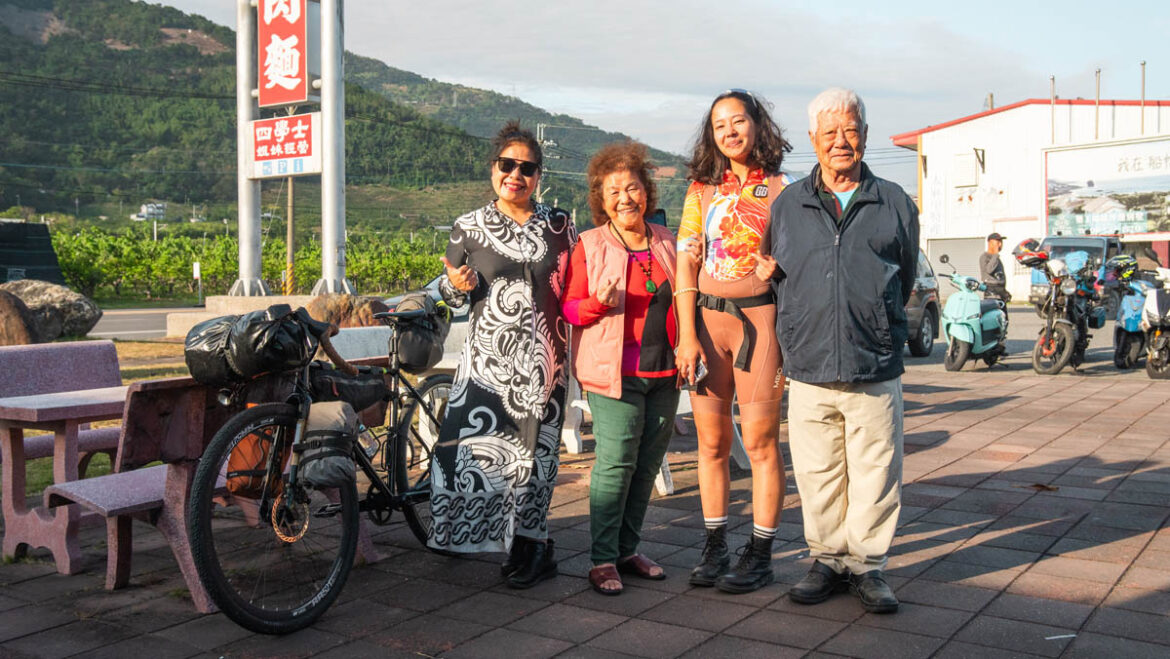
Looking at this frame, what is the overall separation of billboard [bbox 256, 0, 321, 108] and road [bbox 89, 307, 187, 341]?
536 cm

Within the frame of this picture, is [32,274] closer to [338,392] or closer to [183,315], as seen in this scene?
[183,315]

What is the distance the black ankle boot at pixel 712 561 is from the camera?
409 centimetres

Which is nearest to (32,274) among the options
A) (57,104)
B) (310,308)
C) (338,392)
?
(310,308)

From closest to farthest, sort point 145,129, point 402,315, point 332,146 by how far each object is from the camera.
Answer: point 402,315 < point 332,146 < point 145,129

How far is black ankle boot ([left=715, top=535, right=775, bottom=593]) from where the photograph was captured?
3.96 meters

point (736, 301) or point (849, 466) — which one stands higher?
point (736, 301)

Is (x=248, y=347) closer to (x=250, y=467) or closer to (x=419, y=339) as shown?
(x=250, y=467)

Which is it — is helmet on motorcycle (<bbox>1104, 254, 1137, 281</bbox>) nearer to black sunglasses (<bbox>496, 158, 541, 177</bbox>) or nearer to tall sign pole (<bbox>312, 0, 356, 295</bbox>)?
black sunglasses (<bbox>496, 158, 541, 177</bbox>)

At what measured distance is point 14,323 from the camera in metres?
12.8

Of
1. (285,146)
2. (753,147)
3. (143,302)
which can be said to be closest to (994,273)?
(285,146)

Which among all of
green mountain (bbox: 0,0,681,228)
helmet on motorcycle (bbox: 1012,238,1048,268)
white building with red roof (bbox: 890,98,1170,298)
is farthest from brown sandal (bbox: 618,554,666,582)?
green mountain (bbox: 0,0,681,228)

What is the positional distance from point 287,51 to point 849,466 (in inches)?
623

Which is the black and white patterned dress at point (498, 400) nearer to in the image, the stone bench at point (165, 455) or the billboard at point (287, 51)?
the stone bench at point (165, 455)

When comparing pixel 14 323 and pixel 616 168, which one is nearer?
pixel 616 168
